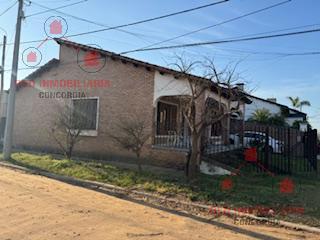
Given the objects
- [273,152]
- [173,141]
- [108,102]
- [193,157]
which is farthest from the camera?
[273,152]

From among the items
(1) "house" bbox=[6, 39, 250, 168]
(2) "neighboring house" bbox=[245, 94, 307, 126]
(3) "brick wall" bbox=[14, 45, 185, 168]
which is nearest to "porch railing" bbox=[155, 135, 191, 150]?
(1) "house" bbox=[6, 39, 250, 168]

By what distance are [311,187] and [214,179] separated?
283cm

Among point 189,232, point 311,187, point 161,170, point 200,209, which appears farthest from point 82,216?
point 311,187

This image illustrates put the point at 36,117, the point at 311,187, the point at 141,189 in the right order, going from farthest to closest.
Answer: the point at 36,117 → the point at 311,187 → the point at 141,189

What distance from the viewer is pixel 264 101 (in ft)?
113

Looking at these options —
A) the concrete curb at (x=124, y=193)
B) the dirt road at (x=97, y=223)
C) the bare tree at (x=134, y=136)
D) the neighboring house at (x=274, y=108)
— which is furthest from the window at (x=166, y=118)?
the neighboring house at (x=274, y=108)

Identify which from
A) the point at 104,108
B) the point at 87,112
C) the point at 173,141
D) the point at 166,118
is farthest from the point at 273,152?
the point at 87,112

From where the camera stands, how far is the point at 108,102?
50.1 ft

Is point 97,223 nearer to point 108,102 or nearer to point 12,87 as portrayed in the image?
point 108,102

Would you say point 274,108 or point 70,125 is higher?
point 274,108

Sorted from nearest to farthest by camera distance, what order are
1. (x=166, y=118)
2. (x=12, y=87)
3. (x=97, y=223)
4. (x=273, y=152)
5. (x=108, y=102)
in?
1. (x=97, y=223)
2. (x=12, y=87)
3. (x=108, y=102)
4. (x=273, y=152)
5. (x=166, y=118)

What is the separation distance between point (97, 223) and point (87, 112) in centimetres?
1054

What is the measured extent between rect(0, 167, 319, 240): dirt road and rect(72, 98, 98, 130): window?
24.0ft

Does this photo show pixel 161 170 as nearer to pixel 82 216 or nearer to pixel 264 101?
pixel 82 216
